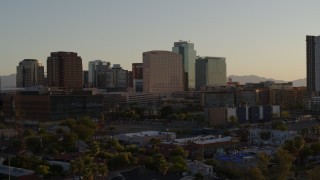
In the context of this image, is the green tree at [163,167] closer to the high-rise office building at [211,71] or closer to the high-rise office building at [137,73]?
the high-rise office building at [137,73]

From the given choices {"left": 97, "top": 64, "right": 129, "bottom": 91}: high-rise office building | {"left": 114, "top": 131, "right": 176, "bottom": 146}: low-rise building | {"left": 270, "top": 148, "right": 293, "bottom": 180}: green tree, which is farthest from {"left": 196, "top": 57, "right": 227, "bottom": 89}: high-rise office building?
{"left": 270, "top": 148, "right": 293, "bottom": 180}: green tree

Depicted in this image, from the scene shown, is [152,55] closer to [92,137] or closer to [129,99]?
[129,99]

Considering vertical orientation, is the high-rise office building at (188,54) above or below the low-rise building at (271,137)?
above

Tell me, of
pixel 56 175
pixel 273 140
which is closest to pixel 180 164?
pixel 56 175

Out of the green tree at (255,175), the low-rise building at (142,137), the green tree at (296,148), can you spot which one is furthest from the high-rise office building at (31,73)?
the green tree at (255,175)

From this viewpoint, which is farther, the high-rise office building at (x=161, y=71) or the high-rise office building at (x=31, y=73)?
the high-rise office building at (x=161, y=71)

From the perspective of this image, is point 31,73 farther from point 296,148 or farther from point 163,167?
point 163,167

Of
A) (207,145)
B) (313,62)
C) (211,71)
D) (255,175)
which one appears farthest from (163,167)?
(211,71)

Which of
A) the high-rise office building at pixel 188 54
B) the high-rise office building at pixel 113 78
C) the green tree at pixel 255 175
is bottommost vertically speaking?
the green tree at pixel 255 175
